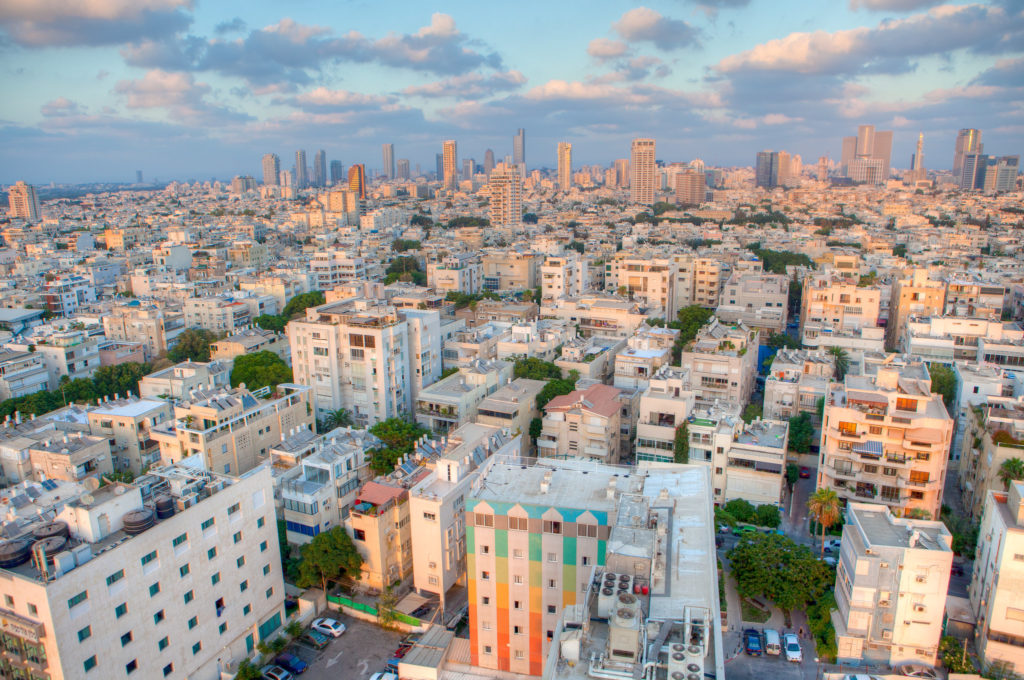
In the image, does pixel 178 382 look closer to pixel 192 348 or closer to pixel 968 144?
pixel 192 348

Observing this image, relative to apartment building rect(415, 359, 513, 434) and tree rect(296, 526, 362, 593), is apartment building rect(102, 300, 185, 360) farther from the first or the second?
tree rect(296, 526, 362, 593)

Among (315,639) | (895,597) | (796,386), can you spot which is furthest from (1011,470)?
(315,639)

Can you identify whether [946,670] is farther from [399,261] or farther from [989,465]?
[399,261]

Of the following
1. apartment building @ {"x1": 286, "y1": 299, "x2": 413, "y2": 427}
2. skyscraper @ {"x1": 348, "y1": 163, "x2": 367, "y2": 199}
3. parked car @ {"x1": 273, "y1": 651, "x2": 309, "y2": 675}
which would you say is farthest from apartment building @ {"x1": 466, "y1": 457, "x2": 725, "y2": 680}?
skyscraper @ {"x1": 348, "y1": 163, "x2": 367, "y2": 199}

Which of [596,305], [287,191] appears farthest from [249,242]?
[287,191]

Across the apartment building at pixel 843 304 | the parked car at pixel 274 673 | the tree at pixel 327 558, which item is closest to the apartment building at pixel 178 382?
the tree at pixel 327 558

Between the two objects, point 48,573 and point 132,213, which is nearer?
point 48,573

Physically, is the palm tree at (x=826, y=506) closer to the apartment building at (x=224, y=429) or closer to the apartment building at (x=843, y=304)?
the apartment building at (x=224, y=429)
